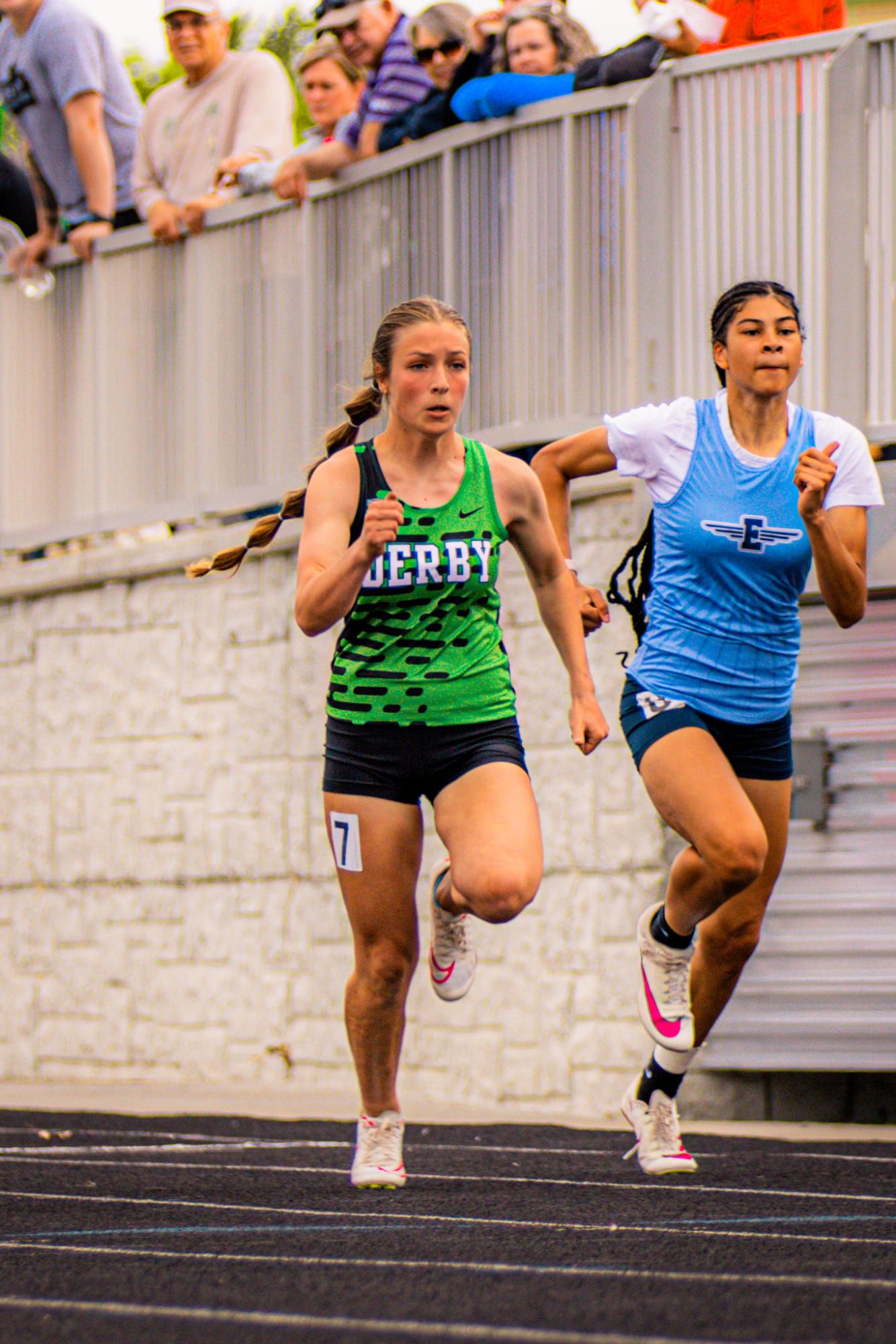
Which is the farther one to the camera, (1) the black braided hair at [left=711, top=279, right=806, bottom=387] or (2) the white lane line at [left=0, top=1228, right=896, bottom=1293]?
(1) the black braided hair at [left=711, top=279, right=806, bottom=387]

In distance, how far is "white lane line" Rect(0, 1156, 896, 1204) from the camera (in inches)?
240

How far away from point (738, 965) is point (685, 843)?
2894 mm

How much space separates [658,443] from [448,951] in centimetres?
156

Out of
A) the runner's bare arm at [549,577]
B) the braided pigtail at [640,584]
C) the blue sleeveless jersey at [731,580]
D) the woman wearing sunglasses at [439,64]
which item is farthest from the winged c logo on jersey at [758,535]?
the woman wearing sunglasses at [439,64]

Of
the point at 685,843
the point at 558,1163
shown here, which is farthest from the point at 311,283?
the point at 558,1163

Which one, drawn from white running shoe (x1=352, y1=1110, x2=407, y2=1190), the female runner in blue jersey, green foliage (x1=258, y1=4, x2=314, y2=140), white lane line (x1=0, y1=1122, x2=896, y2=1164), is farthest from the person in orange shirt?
green foliage (x1=258, y1=4, x2=314, y2=140)

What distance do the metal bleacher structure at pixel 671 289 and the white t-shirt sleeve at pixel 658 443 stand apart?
2685 mm

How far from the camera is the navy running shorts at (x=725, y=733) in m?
6.44

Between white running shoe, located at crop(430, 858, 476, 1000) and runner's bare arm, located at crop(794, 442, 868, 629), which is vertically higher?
runner's bare arm, located at crop(794, 442, 868, 629)

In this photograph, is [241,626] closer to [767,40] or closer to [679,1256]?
[767,40]

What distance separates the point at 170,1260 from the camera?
15.2 ft

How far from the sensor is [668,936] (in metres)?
6.49

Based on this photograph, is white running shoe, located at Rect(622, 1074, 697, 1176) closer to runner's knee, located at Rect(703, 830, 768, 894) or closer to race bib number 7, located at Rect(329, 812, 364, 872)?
runner's knee, located at Rect(703, 830, 768, 894)

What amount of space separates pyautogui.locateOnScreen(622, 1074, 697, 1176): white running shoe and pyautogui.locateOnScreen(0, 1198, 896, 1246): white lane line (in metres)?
1.02
